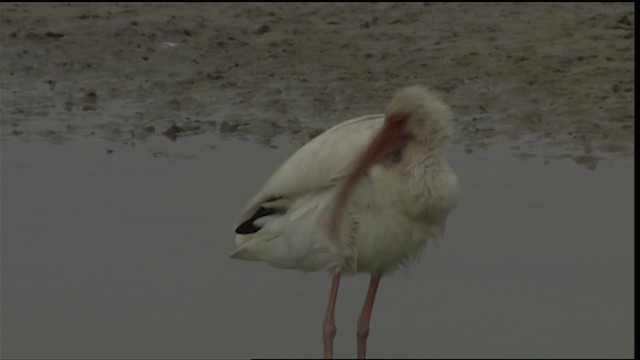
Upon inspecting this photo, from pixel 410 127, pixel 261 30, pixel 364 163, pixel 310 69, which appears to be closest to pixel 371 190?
pixel 364 163

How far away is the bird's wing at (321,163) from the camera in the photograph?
710 centimetres

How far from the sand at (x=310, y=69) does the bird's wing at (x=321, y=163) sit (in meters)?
3.68

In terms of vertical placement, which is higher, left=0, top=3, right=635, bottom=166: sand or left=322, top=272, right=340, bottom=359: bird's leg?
left=0, top=3, right=635, bottom=166: sand

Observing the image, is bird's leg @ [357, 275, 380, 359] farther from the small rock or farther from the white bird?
the small rock

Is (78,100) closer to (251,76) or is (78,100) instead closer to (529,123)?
(251,76)

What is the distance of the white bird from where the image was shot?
7055 mm

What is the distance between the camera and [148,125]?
11914 millimetres

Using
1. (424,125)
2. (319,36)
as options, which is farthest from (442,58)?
(424,125)

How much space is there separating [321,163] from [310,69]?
631 centimetres

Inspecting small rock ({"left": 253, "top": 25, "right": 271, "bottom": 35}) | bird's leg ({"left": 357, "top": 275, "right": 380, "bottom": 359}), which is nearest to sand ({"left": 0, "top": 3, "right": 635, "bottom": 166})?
small rock ({"left": 253, "top": 25, "right": 271, "bottom": 35})

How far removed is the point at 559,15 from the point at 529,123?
3.02 metres

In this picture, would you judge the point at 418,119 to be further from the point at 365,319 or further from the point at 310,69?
the point at 310,69

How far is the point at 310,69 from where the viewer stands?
13.4m

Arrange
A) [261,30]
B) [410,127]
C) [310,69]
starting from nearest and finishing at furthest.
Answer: [410,127], [310,69], [261,30]
